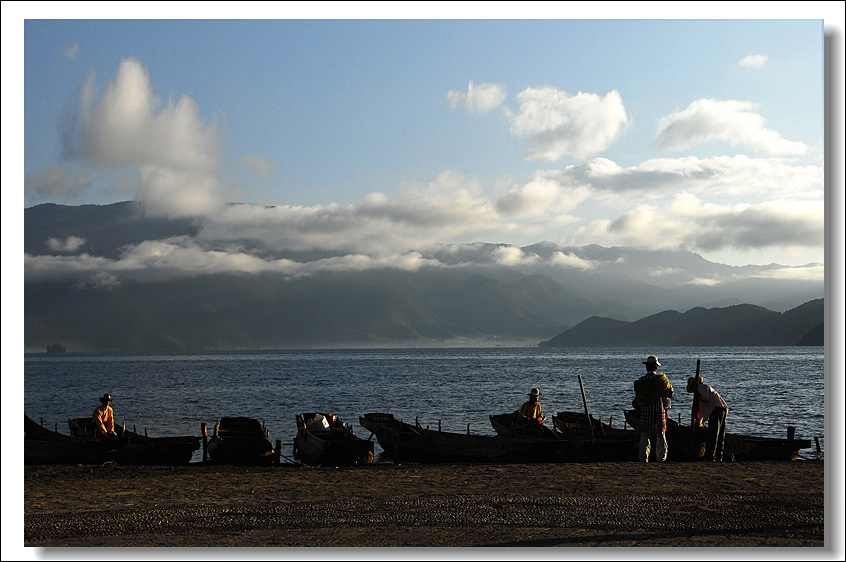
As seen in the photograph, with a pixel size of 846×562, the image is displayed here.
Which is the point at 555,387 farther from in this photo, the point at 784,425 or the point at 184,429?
the point at 184,429

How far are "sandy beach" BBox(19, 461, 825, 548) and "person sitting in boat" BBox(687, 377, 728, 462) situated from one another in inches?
60.1

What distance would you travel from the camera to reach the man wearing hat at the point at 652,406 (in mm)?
17781

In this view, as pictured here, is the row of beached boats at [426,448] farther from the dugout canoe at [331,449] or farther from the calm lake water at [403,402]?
the calm lake water at [403,402]

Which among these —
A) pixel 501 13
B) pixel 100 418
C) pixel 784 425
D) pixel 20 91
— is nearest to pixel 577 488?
pixel 501 13

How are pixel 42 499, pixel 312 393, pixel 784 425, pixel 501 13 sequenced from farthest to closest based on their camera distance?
pixel 312 393 → pixel 784 425 → pixel 42 499 → pixel 501 13

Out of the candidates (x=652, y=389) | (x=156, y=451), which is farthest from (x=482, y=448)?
(x=156, y=451)

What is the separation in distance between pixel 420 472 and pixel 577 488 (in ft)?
14.4

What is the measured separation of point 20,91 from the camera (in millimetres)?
8195

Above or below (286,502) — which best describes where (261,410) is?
below

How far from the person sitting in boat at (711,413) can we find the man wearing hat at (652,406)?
1593 mm

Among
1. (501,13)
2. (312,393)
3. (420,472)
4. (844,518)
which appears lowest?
(312,393)

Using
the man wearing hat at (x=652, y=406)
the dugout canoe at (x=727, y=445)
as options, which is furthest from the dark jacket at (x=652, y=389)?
the dugout canoe at (x=727, y=445)

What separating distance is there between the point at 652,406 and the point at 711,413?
3091mm

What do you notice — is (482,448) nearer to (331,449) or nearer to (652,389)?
(331,449)
